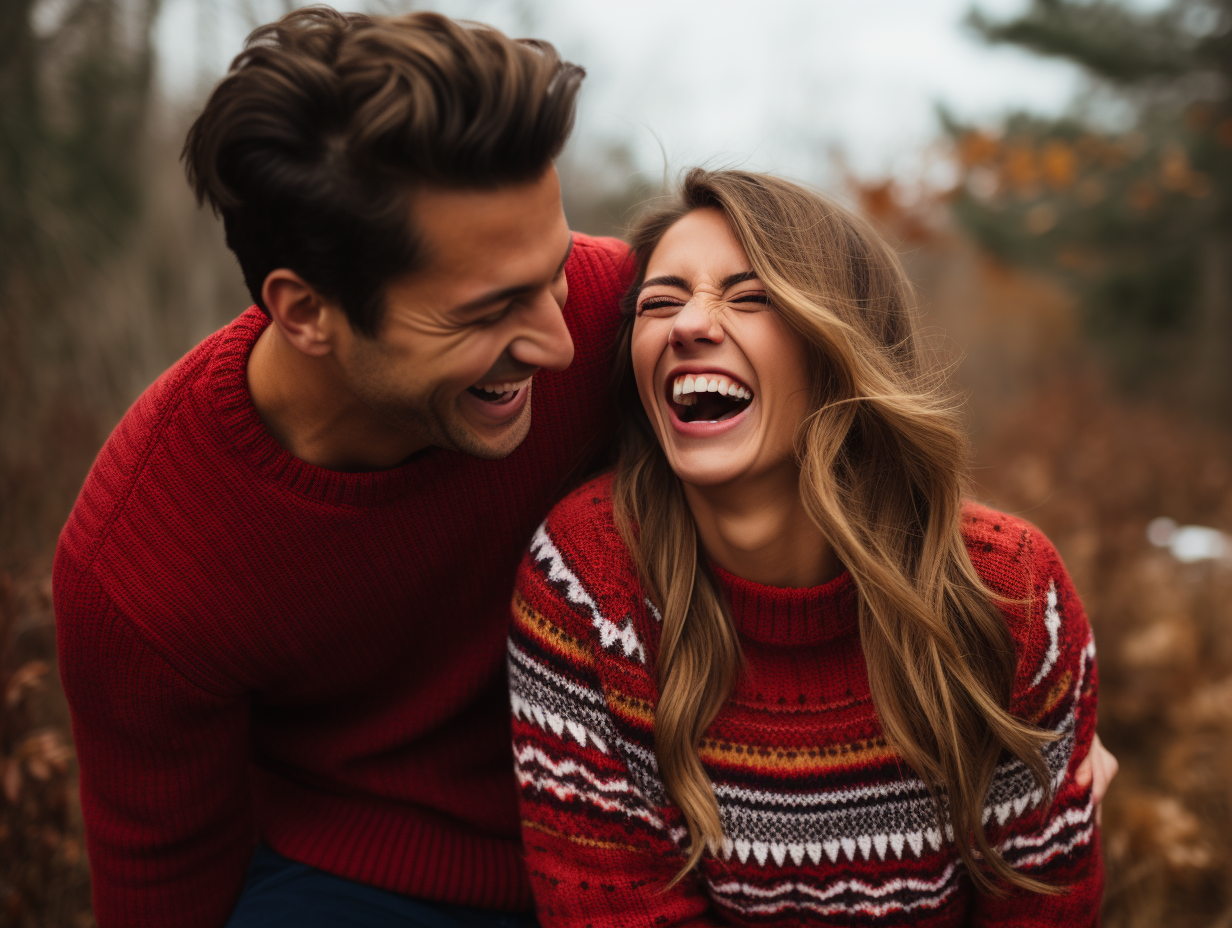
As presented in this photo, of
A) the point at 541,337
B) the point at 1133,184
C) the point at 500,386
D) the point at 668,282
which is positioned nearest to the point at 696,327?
the point at 668,282

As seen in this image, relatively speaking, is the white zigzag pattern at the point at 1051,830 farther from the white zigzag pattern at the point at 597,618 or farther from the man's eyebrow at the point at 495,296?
the man's eyebrow at the point at 495,296

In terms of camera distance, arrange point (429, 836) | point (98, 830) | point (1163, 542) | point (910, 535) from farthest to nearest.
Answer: point (1163, 542), point (429, 836), point (98, 830), point (910, 535)

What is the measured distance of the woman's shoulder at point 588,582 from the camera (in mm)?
2070

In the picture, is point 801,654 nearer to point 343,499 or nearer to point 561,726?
point 561,726

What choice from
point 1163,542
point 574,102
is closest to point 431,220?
point 574,102

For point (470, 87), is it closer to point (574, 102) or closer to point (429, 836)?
point (574, 102)

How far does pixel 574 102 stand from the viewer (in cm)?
197

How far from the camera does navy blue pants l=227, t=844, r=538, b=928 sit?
240cm

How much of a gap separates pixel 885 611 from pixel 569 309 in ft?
3.27

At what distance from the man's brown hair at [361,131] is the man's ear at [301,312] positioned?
0.03 m

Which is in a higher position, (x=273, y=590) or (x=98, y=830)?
(x=273, y=590)

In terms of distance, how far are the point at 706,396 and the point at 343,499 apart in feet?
2.75

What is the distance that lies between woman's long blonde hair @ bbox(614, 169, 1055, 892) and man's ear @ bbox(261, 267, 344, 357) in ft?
2.34

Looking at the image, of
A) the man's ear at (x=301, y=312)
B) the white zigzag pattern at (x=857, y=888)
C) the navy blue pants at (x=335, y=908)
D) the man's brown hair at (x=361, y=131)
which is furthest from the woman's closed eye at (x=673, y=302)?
the navy blue pants at (x=335, y=908)
